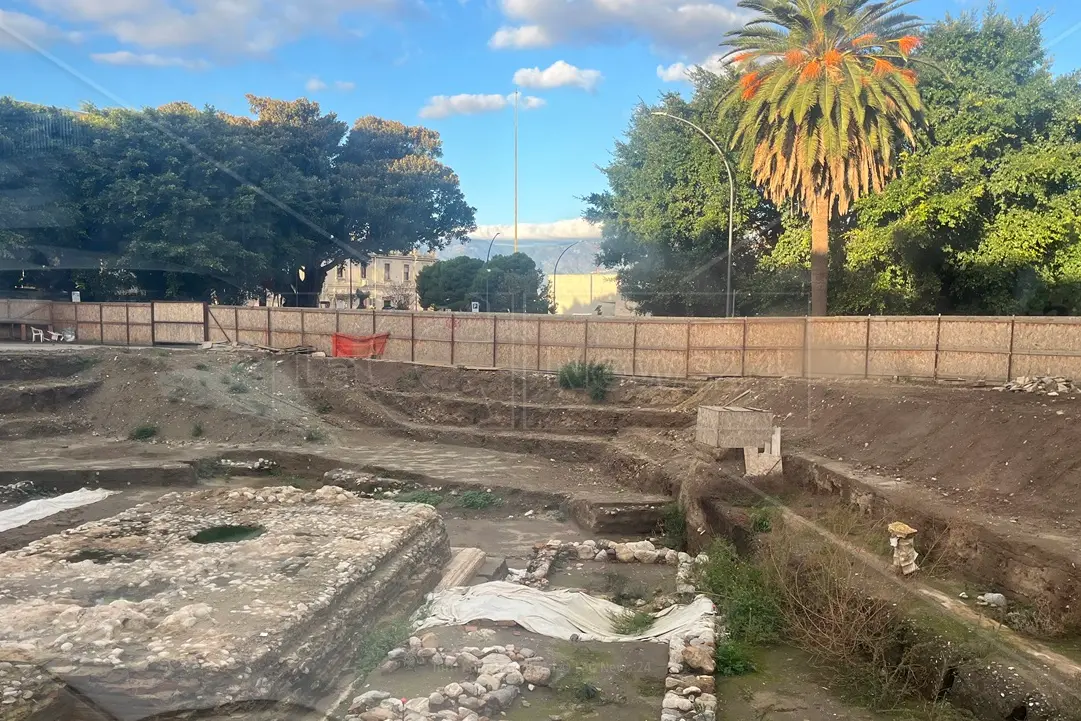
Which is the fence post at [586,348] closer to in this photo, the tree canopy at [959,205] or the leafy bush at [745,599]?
the tree canopy at [959,205]

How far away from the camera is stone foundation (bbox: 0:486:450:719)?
626 cm

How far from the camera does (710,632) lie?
866 centimetres

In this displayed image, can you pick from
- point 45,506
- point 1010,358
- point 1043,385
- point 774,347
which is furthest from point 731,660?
point 774,347

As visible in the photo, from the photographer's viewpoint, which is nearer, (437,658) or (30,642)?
(30,642)

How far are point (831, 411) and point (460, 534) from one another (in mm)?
8447

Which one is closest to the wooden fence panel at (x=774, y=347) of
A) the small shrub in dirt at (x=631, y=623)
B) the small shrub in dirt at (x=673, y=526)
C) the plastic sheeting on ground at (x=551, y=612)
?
the small shrub in dirt at (x=673, y=526)

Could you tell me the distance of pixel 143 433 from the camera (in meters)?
20.8

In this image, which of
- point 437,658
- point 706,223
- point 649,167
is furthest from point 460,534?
point 649,167

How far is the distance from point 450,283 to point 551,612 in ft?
112

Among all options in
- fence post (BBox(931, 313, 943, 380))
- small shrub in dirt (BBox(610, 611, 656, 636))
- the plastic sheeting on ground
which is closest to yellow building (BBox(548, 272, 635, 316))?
fence post (BBox(931, 313, 943, 380))

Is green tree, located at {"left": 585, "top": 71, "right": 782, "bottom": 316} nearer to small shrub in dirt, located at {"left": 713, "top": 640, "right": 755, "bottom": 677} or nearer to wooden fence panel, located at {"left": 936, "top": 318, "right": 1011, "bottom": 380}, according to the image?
wooden fence panel, located at {"left": 936, "top": 318, "right": 1011, "bottom": 380}

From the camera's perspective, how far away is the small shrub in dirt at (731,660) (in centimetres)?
814

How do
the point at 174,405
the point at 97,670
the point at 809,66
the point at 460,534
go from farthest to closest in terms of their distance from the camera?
the point at 174,405, the point at 809,66, the point at 460,534, the point at 97,670

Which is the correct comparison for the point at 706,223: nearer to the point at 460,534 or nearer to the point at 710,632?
the point at 460,534
